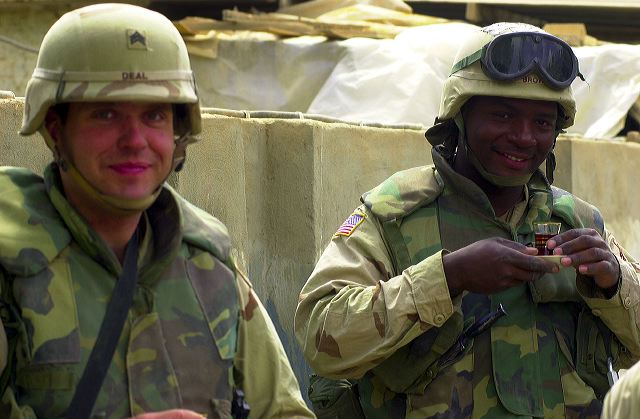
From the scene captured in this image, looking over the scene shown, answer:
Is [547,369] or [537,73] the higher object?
[537,73]

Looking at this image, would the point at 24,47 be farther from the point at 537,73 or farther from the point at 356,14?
the point at 537,73

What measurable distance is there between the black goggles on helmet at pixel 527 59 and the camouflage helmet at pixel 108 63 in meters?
1.66

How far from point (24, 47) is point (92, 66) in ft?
20.9

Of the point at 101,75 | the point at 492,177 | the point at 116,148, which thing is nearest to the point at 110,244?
the point at 116,148

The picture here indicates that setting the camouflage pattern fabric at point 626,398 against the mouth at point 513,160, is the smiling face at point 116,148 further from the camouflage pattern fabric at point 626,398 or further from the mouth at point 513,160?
the mouth at point 513,160

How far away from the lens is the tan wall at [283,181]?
230 inches

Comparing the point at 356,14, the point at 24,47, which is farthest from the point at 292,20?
the point at 24,47

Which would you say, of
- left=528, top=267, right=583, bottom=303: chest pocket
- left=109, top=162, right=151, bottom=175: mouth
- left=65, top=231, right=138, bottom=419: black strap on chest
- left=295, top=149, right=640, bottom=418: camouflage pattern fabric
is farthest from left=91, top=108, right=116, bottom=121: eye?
left=528, top=267, right=583, bottom=303: chest pocket

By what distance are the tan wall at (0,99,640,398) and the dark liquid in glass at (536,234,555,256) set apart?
1405 millimetres

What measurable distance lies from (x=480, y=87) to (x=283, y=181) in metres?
1.22

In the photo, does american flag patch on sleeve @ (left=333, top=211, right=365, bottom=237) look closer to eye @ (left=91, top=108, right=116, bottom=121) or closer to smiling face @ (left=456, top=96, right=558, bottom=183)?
smiling face @ (left=456, top=96, right=558, bottom=183)

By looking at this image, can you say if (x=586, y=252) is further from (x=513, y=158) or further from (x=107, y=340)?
(x=107, y=340)

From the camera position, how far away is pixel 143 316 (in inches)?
150

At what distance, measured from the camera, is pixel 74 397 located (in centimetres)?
364
